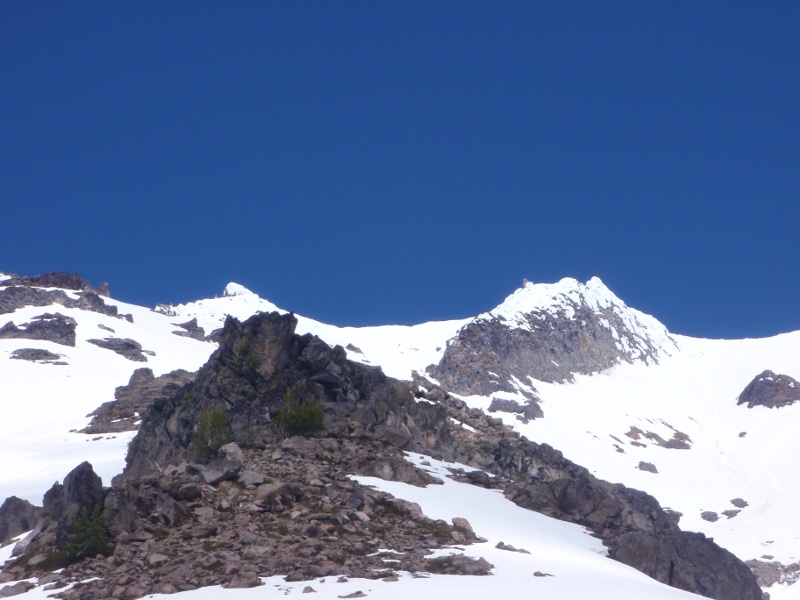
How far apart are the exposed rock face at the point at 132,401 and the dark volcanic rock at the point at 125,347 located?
73.1ft

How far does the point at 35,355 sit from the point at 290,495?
300 feet

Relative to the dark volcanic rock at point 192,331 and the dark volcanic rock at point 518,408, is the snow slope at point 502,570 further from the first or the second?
the dark volcanic rock at point 192,331

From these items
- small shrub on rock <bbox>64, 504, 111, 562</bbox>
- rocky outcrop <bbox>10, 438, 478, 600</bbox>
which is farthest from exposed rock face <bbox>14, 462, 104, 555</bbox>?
small shrub on rock <bbox>64, 504, 111, 562</bbox>

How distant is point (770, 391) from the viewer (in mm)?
153000

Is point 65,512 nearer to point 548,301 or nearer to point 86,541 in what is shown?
point 86,541

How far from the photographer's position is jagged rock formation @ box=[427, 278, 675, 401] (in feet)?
517

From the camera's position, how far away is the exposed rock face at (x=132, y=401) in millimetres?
75312

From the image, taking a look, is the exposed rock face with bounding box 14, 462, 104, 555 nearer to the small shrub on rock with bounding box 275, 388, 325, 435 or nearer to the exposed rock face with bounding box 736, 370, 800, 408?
the small shrub on rock with bounding box 275, 388, 325, 435

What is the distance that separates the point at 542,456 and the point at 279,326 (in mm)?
14368

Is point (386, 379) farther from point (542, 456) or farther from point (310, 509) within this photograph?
point (310, 509)

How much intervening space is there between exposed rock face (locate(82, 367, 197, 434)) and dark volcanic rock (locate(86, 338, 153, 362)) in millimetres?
22290

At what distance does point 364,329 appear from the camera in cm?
18412

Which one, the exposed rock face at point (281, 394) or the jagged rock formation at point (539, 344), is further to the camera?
the jagged rock formation at point (539, 344)

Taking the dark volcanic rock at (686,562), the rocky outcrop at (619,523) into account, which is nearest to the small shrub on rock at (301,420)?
the rocky outcrop at (619,523)
